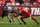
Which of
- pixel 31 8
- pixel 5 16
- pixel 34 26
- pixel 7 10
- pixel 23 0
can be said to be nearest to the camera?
pixel 34 26

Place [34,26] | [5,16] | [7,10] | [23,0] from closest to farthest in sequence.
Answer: [34,26] → [7,10] → [5,16] → [23,0]

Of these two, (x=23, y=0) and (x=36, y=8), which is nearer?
(x=36, y=8)

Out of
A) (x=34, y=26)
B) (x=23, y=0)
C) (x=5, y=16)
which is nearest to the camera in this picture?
(x=34, y=26)

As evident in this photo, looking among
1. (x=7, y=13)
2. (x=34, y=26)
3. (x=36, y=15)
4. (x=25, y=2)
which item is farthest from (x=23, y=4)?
(x=34, y=26)

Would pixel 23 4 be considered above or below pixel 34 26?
above

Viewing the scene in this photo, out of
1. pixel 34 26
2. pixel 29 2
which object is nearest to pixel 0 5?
pixel 29 2

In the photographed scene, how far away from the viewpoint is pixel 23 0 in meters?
15.8

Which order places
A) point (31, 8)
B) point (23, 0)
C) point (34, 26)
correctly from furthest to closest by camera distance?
point (23, 0) < point (31, 8) < point (34, 26)

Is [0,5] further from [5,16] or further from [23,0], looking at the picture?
[23,0]

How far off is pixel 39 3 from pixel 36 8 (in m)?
0.58

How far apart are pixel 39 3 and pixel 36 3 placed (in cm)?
28

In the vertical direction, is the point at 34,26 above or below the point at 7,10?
below

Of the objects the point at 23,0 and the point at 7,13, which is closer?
the point at 7,13

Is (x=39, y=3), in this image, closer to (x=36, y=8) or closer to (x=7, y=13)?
(x=36, y=8)
